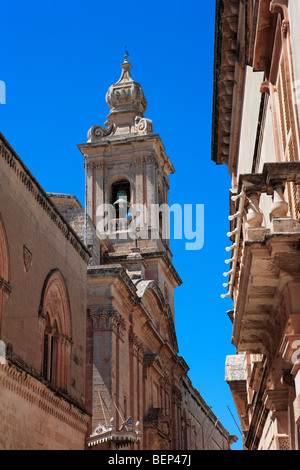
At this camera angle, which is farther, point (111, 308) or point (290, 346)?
point (111, 308)

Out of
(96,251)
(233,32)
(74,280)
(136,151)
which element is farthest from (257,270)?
(136,151)

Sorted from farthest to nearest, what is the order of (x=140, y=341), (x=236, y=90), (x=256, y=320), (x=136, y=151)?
1. (x=136, y=151)
2. (x=140, y=341)
3. (x=236, y=90)
4. (x=256, y=320)

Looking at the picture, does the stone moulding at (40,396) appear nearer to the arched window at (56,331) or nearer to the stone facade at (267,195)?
the arched window at (56,331)

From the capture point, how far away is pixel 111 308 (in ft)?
86.2

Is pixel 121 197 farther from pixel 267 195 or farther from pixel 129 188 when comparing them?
pixel 267 195

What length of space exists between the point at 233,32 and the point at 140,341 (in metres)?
18.2

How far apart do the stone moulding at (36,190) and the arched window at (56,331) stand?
138 centimetres

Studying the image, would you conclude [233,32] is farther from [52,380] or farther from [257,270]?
[52,380]

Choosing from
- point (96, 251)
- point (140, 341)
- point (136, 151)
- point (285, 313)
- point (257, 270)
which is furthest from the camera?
point (136, 151)

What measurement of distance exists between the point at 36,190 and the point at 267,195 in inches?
278

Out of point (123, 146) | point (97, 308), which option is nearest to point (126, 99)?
point (123, 146)

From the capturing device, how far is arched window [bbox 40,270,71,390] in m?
17.6

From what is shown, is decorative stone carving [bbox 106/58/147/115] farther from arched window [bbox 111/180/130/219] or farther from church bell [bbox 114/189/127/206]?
church bell [bbox 114/189/127/206]

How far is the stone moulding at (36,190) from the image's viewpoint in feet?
49.0
